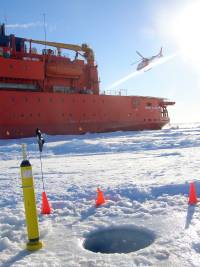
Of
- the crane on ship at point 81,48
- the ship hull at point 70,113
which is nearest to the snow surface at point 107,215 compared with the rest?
the ship hull at point 70,113

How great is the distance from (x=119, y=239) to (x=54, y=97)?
22749 mm

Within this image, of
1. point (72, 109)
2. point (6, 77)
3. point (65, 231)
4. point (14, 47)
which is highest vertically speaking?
point (14, 47)

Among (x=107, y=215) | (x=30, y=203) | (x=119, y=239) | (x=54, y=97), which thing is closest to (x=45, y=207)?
(x=107, y=215)

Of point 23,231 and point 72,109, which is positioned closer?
point 23,231

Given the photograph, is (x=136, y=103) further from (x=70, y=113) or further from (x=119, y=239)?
(x=119, y=239)

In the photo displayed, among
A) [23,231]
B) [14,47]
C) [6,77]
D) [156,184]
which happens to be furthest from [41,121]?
[23,231]

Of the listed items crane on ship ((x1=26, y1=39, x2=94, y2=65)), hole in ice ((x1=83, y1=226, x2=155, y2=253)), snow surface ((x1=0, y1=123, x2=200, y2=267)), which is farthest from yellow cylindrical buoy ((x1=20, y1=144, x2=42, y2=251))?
crane on ship ((x1=26, y1=39, x2=94, y2=65))

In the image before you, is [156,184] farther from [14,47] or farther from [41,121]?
[14,47]

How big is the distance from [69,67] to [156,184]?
2270 centimetres

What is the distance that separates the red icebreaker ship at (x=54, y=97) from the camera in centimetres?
2467

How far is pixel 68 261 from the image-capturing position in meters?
3.46

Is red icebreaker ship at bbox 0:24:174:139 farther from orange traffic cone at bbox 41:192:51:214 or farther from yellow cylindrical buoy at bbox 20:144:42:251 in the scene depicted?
yellow cylindrical buoy at bbox 20:144:42:251

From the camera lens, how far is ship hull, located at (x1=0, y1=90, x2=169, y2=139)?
24.4 meters

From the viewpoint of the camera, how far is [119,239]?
13.9 feet
